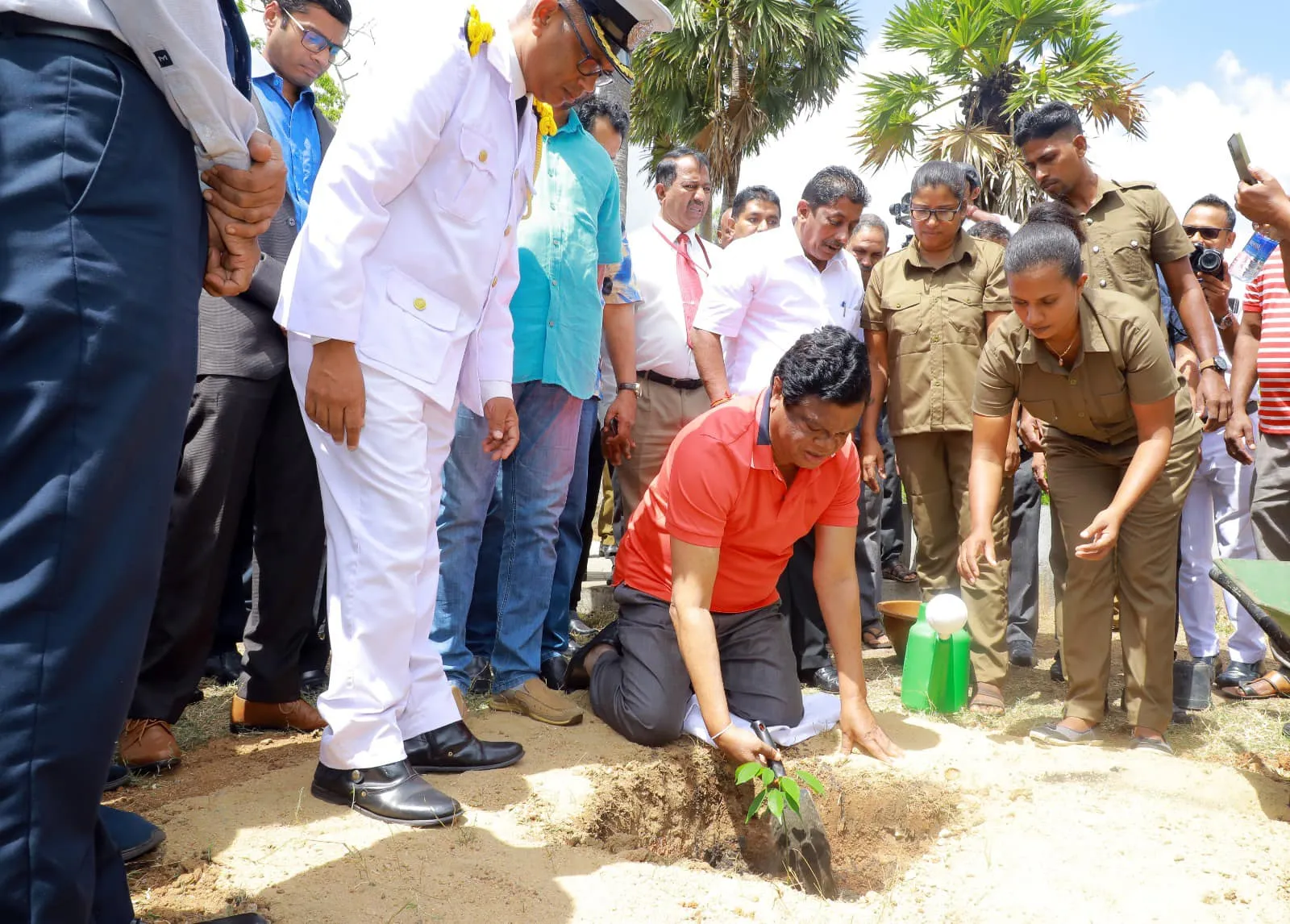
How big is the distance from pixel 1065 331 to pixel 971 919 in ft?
6.14

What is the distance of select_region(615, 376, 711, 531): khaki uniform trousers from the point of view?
434 centimetres

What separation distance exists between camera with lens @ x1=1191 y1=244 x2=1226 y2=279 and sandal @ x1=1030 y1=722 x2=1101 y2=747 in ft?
6.31

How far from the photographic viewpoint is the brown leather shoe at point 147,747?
254cm

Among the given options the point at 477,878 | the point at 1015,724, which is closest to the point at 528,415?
the point at 477,878

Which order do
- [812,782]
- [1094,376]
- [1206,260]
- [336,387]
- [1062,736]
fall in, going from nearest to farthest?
1. [336,387]
2. [812,782]
3. [1094,376]
4. [1062,736]
5. [1206,260]

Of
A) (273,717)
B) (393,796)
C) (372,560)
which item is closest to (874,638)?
(273,717)

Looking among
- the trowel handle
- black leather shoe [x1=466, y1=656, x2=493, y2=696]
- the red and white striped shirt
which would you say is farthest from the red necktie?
the red and white striped shirt

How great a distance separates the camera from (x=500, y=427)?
2.77 meters

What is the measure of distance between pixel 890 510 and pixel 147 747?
453 centimetres

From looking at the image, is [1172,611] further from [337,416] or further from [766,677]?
[337,416]

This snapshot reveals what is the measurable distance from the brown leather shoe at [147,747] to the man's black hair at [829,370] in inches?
75.5

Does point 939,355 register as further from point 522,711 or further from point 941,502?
point 522,711

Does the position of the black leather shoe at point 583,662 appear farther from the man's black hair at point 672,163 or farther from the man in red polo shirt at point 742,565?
the man's black hair at point 672,163

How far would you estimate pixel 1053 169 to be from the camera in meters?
3.90
